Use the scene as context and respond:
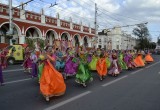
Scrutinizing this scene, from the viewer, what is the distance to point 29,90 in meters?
9.90

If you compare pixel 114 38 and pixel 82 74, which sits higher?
pixel 114 38

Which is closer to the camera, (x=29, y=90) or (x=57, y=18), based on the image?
(x=29, y=90)

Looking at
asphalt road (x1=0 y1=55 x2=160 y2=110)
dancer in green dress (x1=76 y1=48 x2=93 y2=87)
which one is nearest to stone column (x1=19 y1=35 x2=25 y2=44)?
asphalt road (x1=0 y1=55 x2=160 y2=110)

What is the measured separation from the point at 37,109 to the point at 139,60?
15804mm

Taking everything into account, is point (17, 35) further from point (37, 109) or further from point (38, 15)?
point (37, 109)

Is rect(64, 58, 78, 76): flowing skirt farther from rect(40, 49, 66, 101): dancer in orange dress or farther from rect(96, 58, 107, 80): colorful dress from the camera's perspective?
rect(40, 49, 66, 101): dancer in orange dress

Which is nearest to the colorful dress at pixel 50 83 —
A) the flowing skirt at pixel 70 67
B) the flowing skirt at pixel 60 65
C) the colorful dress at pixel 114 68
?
the flowing skirt at pixel 70 67

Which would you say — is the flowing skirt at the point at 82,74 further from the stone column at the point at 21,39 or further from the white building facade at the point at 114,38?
the white building facade at the point at 114,38

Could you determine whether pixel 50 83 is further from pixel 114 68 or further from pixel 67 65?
pixel 114 68

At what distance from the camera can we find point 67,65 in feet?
41.7

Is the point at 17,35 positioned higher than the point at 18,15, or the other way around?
the point at 18,15

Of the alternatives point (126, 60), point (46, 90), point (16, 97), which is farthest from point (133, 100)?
point (126, 60)

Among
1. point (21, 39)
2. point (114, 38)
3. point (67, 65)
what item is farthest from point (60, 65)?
point (114, 38)

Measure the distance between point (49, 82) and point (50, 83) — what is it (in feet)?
0.17
